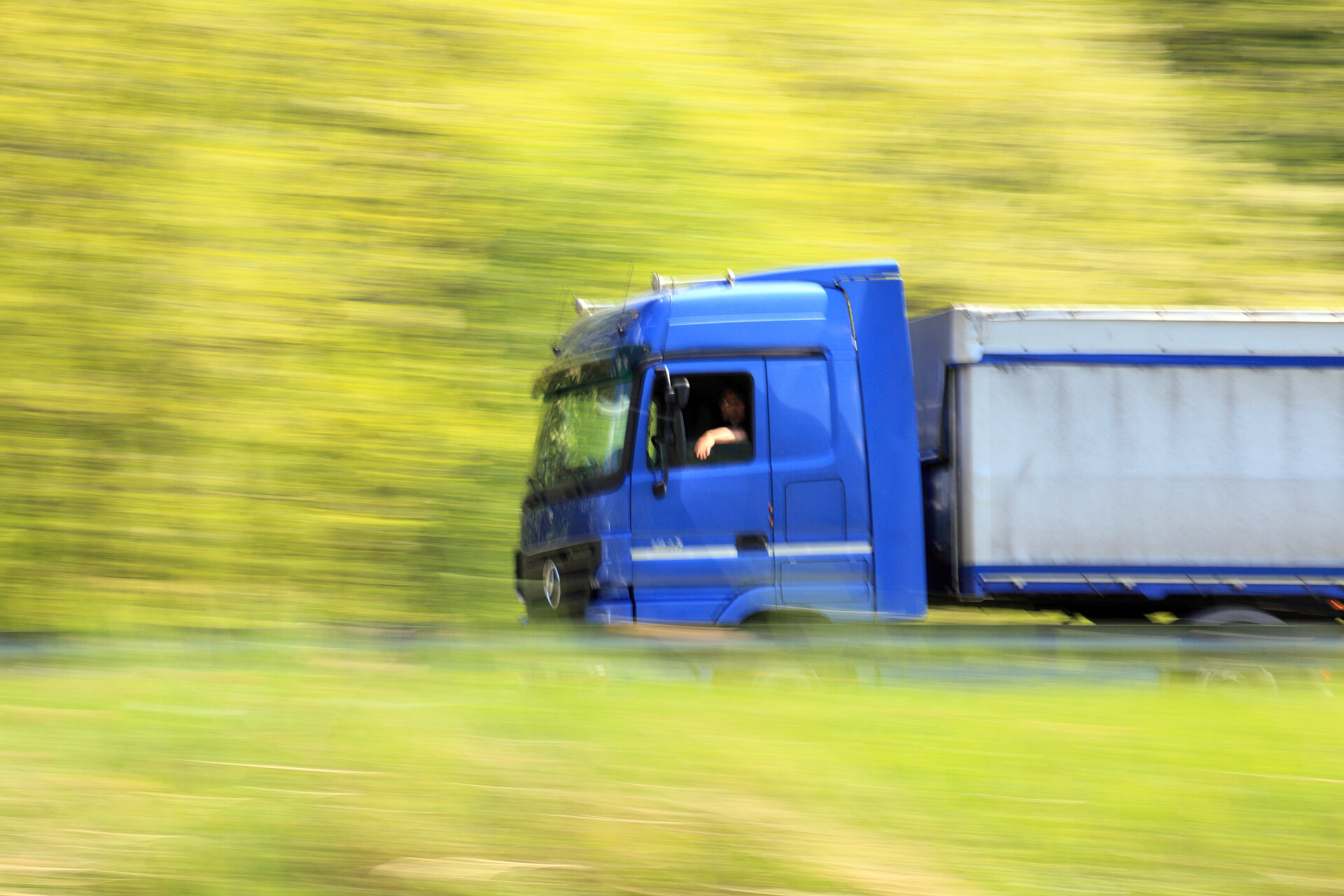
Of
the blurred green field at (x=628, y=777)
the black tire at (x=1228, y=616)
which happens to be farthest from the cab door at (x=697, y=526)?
the blurred green field at (x=628, y=777)

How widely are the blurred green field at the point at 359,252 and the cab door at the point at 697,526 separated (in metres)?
2.82

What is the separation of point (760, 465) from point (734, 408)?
353 mm

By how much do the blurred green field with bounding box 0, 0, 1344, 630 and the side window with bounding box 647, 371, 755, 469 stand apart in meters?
3.04

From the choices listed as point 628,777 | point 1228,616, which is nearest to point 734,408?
point 1228,616

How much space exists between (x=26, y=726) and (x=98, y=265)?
23.8 ft

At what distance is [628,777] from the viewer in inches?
132

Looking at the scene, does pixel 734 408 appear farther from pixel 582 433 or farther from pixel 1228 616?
pixel 1228 616

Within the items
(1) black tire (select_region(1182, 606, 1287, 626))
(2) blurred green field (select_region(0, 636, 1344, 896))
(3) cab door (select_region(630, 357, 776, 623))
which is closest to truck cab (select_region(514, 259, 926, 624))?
(3) cab door (select_region(630, 357, 776, 623))

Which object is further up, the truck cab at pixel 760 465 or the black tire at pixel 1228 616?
the truck cab at pixel 760 465

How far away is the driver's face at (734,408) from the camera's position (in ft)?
22.5

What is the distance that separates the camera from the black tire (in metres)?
6.75

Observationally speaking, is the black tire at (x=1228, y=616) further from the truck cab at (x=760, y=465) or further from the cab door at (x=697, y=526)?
the cab door at (x=697, y=526)

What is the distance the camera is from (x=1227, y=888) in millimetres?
2936

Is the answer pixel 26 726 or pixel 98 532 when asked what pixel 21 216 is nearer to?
pixel 98 532
